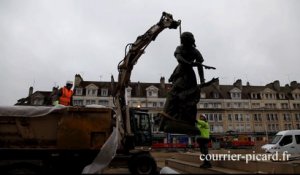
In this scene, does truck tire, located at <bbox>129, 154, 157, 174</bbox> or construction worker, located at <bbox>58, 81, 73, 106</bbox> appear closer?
truck tire, located at <bbox>129, 154, 157, 174</bbox>

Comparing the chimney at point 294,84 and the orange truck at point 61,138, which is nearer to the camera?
the orange truck at point 61,138

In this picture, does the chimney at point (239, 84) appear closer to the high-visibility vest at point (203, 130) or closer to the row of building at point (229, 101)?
the row of building at point (229, 101)

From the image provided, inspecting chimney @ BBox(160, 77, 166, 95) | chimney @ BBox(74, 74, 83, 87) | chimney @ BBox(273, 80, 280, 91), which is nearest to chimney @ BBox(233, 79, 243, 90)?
chimney @ BBox(273, 80, 280, 91)

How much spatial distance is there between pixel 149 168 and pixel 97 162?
181cm

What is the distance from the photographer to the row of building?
56.0 m

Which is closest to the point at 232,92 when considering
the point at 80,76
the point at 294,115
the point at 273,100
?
the point at 273,100

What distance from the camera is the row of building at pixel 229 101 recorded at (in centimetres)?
5600

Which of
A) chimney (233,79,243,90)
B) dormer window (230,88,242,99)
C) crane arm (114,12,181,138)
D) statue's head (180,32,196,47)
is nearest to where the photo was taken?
statue's head (180,32,196,47)

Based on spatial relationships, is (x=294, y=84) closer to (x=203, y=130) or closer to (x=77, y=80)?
(x=77, y=80)

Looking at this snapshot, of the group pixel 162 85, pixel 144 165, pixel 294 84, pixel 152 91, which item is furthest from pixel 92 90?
pixel 294 84

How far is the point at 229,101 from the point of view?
62.0 meters

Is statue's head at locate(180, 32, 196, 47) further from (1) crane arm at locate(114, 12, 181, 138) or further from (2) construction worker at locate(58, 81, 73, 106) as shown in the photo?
(2) construction worker at locate(58, 81, 73, 106)

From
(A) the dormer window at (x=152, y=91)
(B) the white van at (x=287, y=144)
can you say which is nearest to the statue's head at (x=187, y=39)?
(B) the white van at (x=287, y=144)

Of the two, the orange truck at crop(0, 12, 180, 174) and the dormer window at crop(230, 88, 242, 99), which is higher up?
the dormer window at crop(230, 88, 242, 99)
